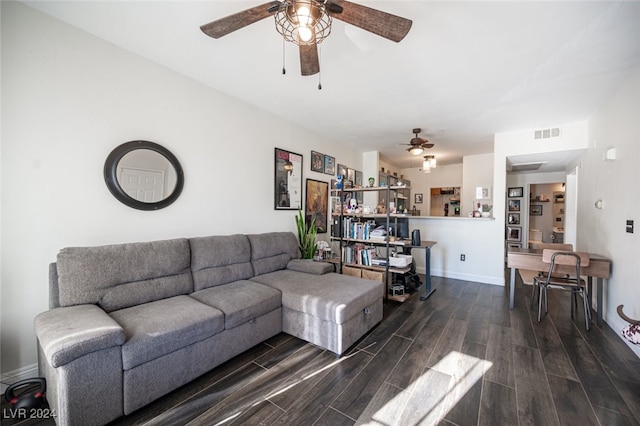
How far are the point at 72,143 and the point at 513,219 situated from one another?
873 centimetres

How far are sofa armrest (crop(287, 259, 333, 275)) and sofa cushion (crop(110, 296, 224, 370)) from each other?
128 centimetres

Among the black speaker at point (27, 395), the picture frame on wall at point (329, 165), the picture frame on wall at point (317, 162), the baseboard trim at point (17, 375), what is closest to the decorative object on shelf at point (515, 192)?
the picture frame on wall at point (329, 165)

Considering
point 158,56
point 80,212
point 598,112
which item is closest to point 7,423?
point 80,212

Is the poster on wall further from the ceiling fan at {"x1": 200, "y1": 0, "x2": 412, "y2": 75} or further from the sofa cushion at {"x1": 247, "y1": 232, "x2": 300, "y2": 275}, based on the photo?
the ceiling fan at {"x1": 200, "y1": 0, "x2": 412, "y2": 75}

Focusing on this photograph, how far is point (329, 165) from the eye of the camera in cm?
486

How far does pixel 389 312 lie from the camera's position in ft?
10.3

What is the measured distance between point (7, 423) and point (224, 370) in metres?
1.19

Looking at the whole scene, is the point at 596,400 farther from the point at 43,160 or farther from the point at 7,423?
the point at 43,160

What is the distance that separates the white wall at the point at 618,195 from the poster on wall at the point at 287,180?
12.1 feet

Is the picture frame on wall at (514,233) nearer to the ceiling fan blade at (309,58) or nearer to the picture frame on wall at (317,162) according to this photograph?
the picture frame on wall at (317,162)

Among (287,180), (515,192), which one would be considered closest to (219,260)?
(287,180)

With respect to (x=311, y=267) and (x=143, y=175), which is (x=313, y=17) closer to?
(x=143, y=175)

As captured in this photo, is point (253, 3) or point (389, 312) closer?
point (253, 3)

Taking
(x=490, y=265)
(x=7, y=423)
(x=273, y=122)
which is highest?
(x=273, y=122)
